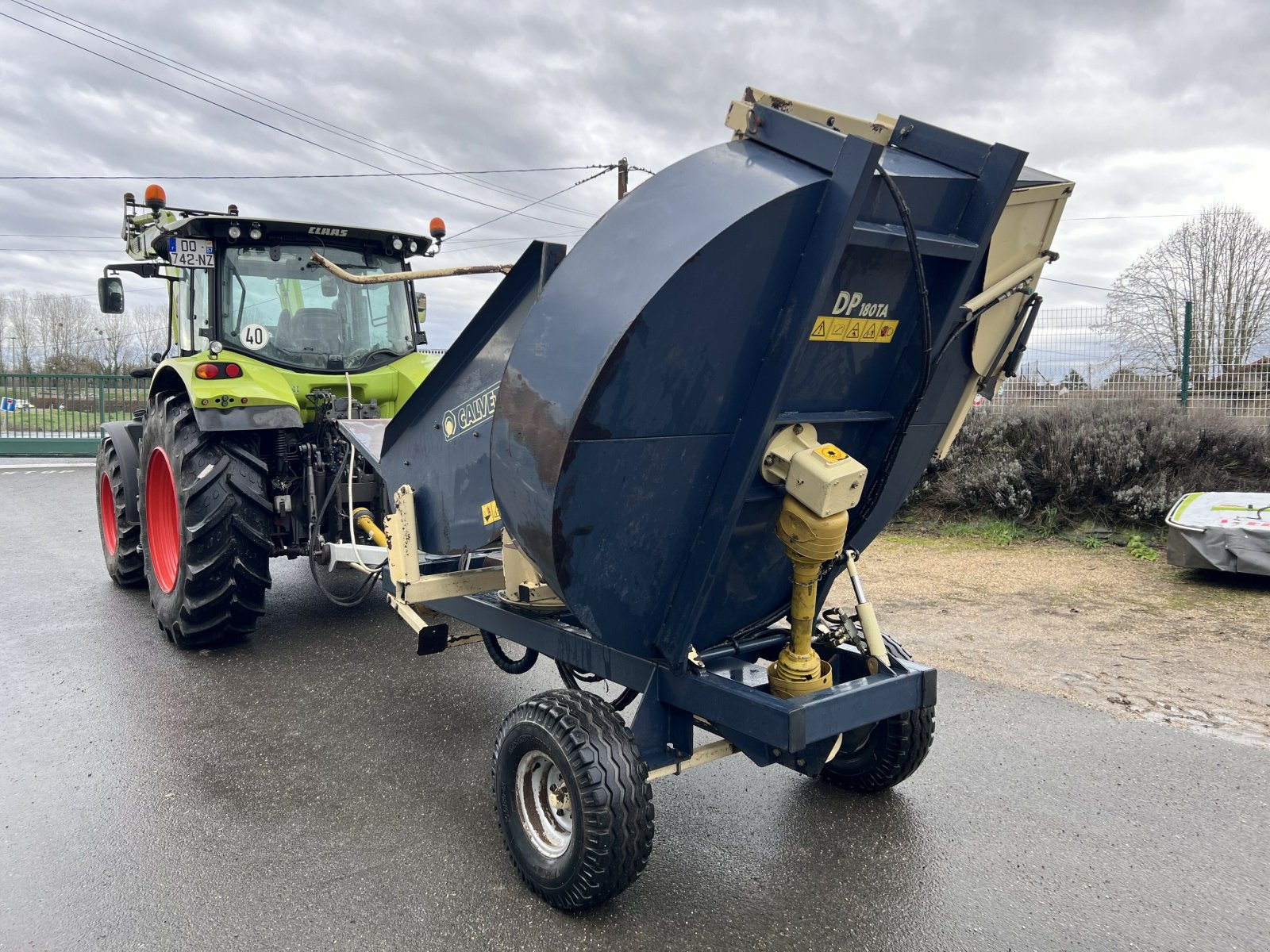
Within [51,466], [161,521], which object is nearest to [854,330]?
[161,521]

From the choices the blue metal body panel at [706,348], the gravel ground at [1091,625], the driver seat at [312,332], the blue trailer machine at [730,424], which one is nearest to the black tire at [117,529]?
the driver seat at [312,332]

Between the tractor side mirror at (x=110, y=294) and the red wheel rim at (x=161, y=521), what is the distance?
5.47ft

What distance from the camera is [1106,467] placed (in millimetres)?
7840

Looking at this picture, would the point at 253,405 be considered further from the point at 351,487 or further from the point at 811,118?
the point at 811,118

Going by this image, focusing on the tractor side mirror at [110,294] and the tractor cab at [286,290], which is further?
the tractor side mirror at [110,294]

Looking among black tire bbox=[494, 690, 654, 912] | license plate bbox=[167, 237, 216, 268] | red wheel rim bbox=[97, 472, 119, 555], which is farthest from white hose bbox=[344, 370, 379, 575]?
red wheel rim bbox=[97, 472, 119, 555]

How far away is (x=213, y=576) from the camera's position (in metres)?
4.83

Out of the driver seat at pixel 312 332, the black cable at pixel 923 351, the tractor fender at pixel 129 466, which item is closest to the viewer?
the black cable at pixel 923 351

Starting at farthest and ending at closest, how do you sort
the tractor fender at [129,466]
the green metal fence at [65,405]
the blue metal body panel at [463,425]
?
the green metal fence at [65,405], the tractor fender at [129,466], the blue metal body panel at [463,425]

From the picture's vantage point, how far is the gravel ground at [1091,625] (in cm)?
434

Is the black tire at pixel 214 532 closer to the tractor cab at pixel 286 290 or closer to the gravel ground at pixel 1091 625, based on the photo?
the tractor cab at pixel 286 290

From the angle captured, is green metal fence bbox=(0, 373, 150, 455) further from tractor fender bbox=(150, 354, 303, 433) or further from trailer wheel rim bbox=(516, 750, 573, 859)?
trailer wheel rim bbox=(516, 750, 573, 859)

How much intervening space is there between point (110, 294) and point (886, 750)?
634cm

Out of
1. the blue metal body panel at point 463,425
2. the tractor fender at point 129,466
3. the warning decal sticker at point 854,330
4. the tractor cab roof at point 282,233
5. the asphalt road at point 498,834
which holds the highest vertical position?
the tractor cab roof at point 282,233
